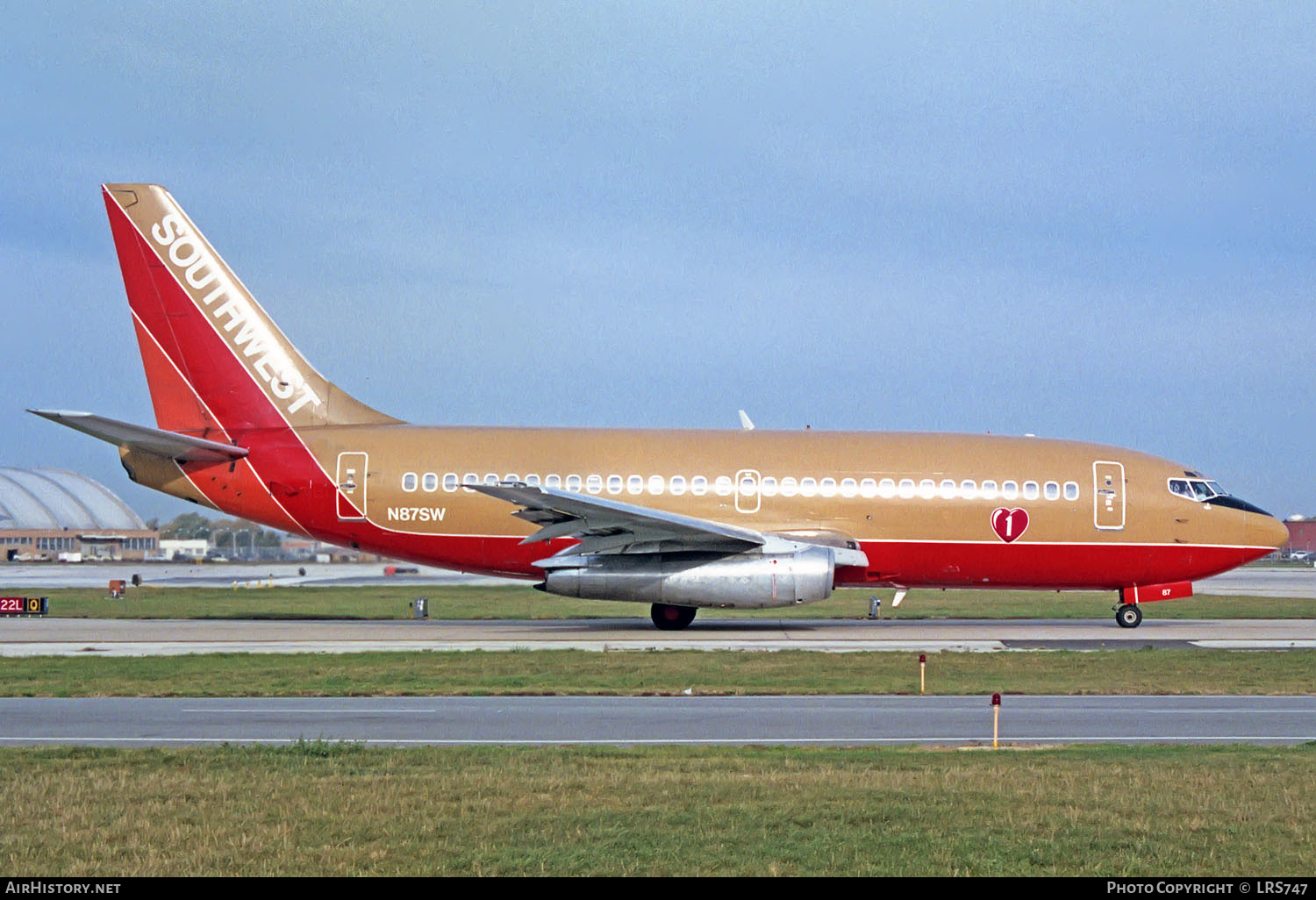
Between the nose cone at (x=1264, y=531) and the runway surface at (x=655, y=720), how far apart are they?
13.7 m

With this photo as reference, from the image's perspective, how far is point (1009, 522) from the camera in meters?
28.8

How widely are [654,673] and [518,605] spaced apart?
21.4 m

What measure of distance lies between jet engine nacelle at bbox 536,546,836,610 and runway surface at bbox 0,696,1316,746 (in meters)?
9.14

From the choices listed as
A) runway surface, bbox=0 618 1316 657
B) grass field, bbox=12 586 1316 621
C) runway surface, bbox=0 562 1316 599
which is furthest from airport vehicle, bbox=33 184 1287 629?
runway surface, bbox=0 562 1316 599

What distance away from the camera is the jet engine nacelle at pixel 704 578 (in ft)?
86.7

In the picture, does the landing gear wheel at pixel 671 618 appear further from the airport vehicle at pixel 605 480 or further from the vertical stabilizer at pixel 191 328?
the vertical stabilizer at pixel 191 328

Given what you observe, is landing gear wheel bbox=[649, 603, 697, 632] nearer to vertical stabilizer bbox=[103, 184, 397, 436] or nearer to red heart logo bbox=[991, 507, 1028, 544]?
red heart logo bbox=[991, 507, 1028, 544]

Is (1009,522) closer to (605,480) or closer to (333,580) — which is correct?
(605,480)

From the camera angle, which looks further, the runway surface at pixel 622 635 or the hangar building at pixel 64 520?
the hangar building at pixel 64 520

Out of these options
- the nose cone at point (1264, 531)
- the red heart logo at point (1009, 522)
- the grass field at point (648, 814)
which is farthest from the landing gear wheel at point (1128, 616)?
the grass field at point (648, 814)

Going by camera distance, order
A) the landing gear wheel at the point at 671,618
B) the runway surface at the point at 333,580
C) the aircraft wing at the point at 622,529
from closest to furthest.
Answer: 1. the aircraft wing at the point at 622,529
2. the landing gear wheel at the point at 671,618
3. the runway surface at the point at 333,580

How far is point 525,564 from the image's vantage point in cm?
2883

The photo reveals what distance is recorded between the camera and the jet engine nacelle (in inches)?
1040

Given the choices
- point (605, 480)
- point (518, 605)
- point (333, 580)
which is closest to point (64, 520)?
point (333, 580)
